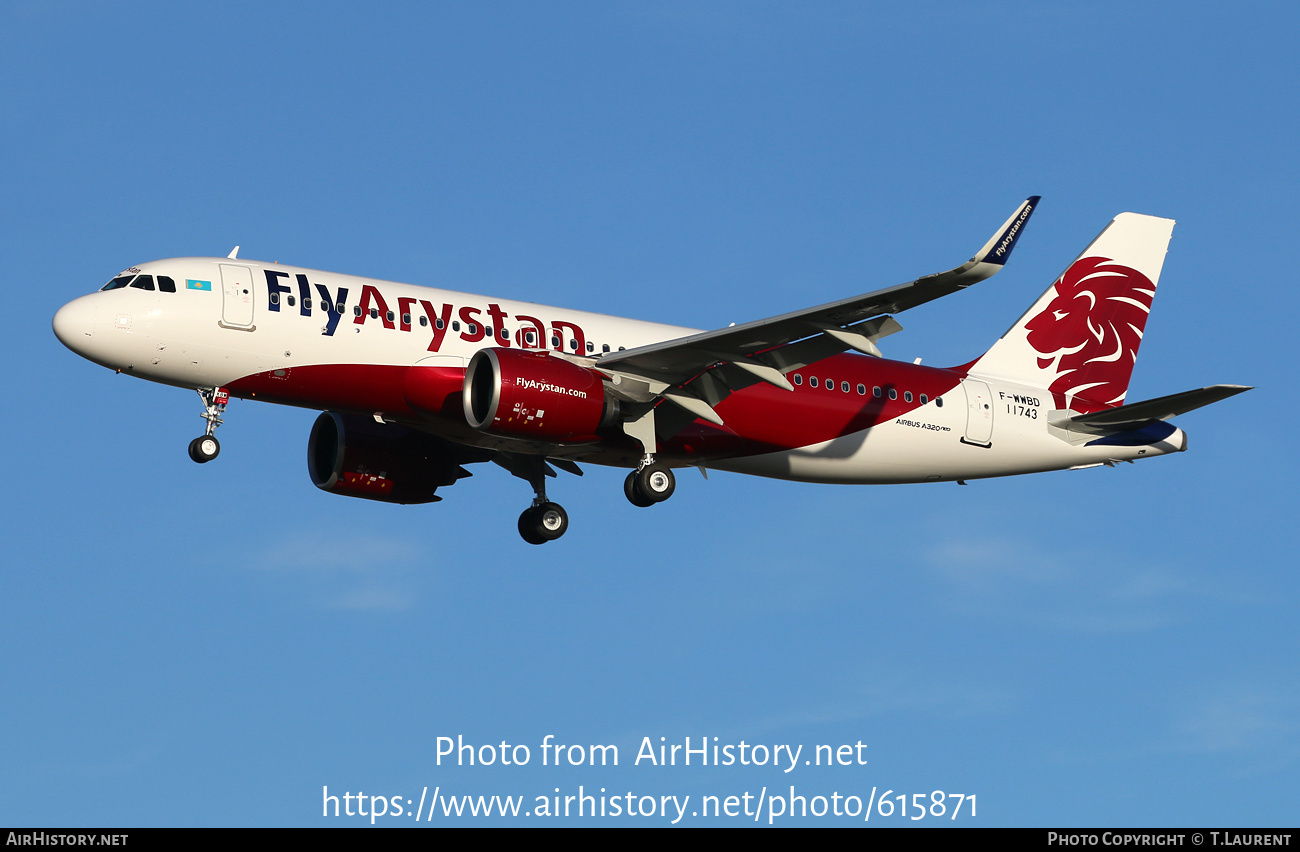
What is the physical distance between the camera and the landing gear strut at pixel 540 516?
3866 cm

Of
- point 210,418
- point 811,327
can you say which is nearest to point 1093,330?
point 811,327

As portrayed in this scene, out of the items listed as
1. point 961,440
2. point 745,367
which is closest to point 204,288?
point 745,367

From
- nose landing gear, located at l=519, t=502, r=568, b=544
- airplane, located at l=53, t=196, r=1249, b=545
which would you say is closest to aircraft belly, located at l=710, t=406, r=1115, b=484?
airplane, located at l=53, t=196, r=1249, b=545

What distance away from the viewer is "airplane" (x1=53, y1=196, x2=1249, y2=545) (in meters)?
32.6

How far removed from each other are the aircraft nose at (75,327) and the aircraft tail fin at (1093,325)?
22039 millimetres

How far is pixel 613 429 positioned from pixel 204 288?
30.5 feet

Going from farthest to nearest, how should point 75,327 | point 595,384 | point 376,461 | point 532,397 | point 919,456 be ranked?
point 919,456
point 376,461
point 595,384
point 532,397
point 75,327

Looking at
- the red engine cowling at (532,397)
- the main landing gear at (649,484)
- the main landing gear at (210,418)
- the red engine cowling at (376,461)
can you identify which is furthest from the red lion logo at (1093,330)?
Answer: the main landing gear at (210,418)

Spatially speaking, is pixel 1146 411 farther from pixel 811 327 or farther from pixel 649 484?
pixel 649 484

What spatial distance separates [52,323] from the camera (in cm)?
3228

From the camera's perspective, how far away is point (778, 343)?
3350 cm

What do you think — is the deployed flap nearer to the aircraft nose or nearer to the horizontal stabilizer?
the horizontal stabilizer

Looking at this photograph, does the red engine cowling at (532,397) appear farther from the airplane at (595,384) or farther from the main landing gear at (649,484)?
the main landing gear at (649,484)

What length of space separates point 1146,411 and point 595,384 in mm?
13848
